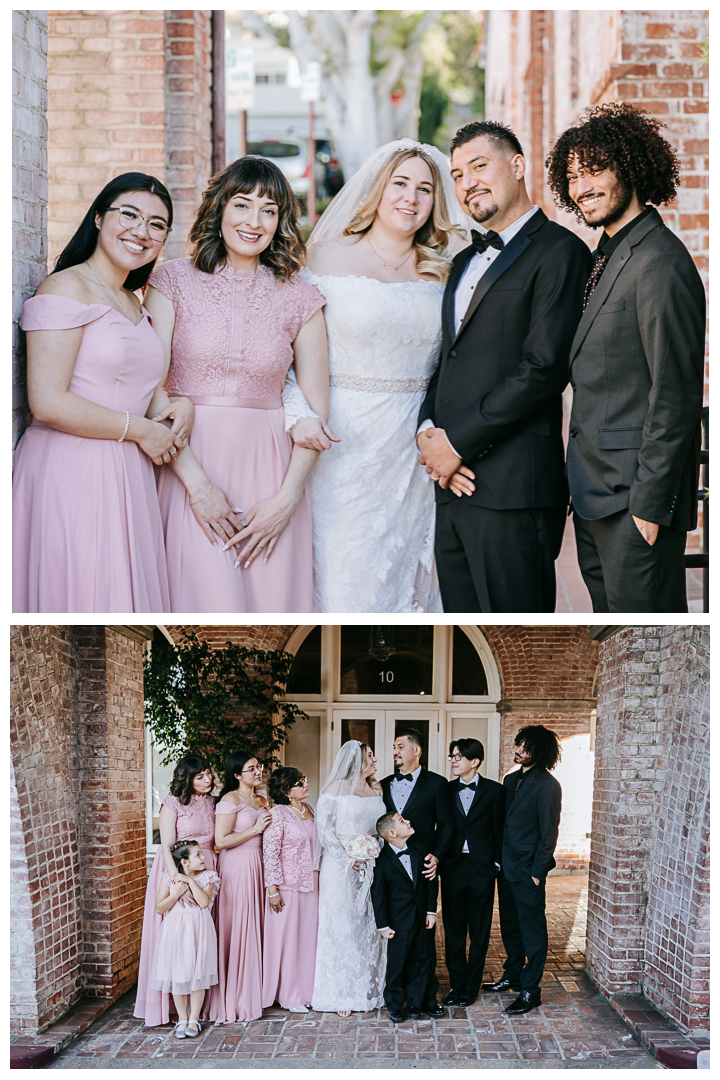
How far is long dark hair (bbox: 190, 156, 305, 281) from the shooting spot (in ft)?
10.7

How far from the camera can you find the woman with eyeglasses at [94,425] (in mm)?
3129

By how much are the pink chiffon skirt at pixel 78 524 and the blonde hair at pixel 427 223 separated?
1.20 meters

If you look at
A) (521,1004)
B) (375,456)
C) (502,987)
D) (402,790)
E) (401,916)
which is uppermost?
(375,456)

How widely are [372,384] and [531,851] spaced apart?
8.82 feet

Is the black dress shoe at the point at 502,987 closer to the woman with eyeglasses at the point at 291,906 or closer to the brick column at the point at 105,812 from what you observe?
the woman with eyeglasses at the point at 291,906

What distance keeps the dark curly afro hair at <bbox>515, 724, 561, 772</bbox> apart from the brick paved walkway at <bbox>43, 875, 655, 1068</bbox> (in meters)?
1.24

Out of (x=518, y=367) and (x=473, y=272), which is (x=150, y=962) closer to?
(x=518, y=367)

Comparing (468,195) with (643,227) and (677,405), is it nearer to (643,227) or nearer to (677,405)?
(643,227)

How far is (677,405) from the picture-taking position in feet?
9.29

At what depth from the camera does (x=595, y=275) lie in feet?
10.2

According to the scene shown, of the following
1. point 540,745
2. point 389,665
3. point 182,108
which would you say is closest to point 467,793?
point 540,745

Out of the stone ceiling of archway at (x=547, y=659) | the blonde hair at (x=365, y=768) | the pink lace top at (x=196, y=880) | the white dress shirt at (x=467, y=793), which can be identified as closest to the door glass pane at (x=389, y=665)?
the stone ceiling of archway at (x=547, y=659)

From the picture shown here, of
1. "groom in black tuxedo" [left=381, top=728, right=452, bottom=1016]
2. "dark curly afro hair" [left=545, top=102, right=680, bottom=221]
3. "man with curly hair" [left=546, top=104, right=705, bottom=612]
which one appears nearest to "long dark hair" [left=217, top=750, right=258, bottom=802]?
"groom in black tuxedo" [left=381, top=728, right=452, bottom=1016]

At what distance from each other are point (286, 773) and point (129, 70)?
12.4ft
